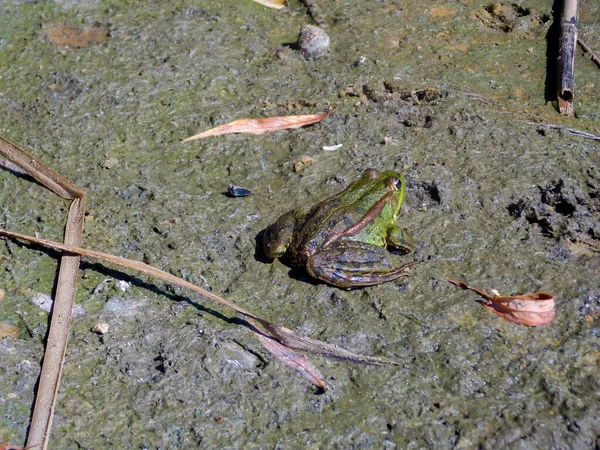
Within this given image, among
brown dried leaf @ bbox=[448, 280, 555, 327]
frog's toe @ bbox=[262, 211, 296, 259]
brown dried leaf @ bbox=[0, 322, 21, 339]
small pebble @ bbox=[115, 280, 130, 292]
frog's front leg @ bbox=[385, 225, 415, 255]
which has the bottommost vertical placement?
brown dried leaf @ bbox=[0, 322, 21, 339]

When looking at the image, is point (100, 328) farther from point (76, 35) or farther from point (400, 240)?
point (76, 35)

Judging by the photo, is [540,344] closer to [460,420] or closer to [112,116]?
[460,420]

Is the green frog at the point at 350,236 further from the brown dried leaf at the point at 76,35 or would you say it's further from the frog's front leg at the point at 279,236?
the brown dried leaf at the point at 76,35

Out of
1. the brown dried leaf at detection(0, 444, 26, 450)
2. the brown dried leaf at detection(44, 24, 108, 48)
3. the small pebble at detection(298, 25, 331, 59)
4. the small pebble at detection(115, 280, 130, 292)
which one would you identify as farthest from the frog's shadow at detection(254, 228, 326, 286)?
the brown dried leaf at detection(44, 24, 108, 48)

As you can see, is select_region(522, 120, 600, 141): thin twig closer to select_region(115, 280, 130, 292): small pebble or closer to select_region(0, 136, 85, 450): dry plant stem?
select_region(115, 280, 130, 292): small pebble

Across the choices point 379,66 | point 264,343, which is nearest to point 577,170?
point 379,66

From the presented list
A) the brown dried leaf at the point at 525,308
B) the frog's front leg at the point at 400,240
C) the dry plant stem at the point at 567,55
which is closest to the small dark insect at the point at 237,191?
the frog's front leg at the point at 400,240
